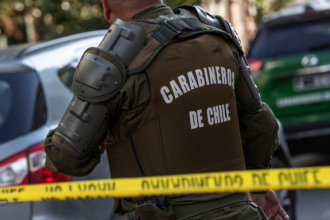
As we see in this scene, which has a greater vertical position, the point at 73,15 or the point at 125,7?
the point at 125,7

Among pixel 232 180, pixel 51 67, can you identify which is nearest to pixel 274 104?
pixel 51 67

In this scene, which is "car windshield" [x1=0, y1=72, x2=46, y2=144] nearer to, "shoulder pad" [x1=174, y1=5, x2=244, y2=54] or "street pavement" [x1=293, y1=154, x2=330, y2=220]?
"shoulder pad" [x1=174, y1=5, x2=244, y2=54]

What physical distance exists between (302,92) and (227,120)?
5.94m

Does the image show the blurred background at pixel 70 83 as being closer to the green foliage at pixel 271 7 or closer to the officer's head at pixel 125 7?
the green foliage at pixel 271 7

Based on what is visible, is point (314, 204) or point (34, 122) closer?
point (34, 122)

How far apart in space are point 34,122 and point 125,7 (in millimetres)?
1631

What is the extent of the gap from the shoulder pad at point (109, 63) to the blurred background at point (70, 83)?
1090mm

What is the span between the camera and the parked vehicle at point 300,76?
8.87 meters

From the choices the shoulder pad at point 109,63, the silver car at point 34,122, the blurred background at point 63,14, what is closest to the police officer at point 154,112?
the shoulder pad at point 109,63

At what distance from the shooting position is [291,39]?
9.15 m

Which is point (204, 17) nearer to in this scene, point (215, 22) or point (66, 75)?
point (215, 22)

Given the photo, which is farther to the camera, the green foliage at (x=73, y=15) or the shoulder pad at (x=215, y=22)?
the green foliage at (x=73, y=15)

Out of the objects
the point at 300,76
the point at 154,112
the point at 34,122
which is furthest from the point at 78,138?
the point at 300,76

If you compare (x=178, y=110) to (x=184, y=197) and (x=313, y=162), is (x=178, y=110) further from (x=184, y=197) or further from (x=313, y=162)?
(x=313, y=162)
